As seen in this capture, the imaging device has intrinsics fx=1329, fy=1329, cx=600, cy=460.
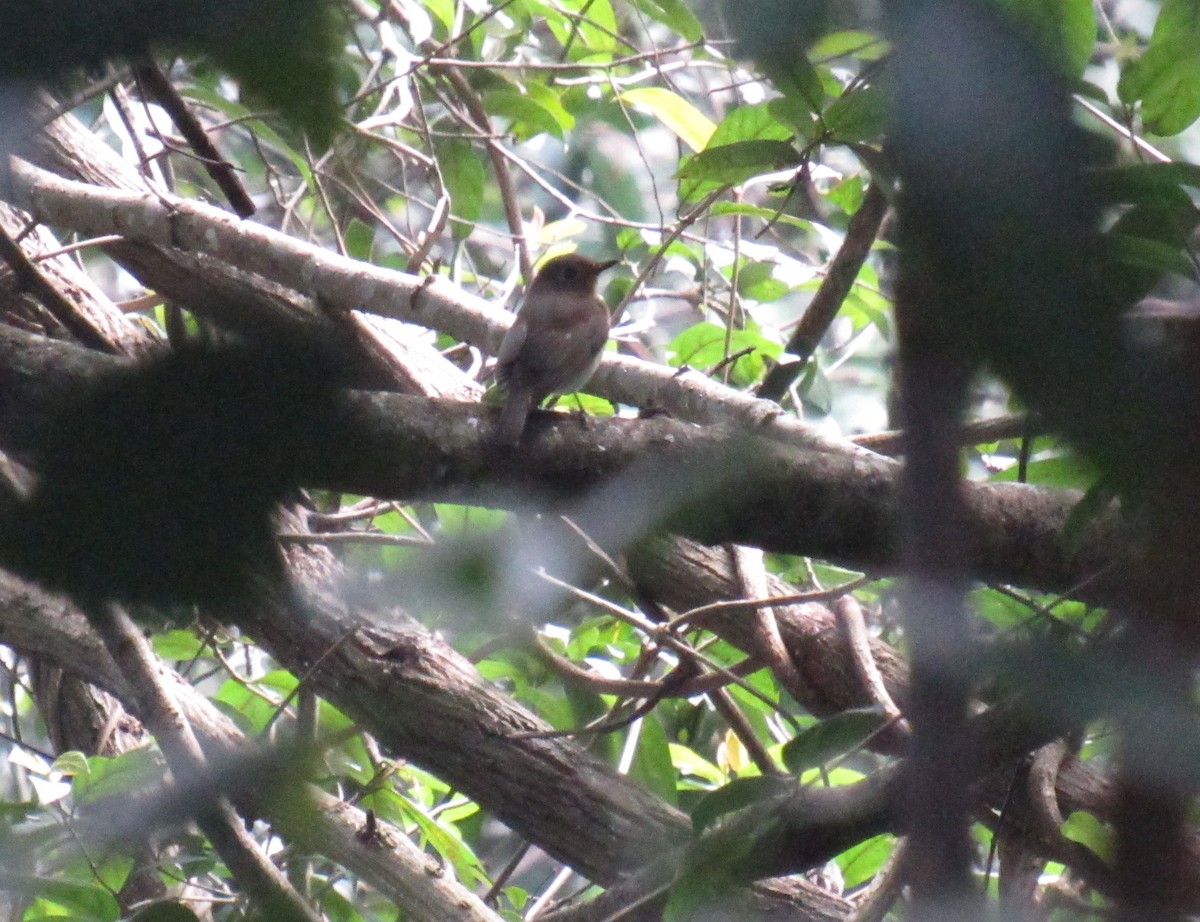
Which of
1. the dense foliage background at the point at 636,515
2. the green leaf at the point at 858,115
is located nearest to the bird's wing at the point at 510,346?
the dense foliage background at the point at 636,515

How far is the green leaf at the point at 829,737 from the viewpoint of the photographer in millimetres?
1415

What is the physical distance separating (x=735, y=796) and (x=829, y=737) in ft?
0.47

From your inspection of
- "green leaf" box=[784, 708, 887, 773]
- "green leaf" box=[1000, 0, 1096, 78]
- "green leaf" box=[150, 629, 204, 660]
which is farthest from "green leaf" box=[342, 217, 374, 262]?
"green leaf" box=[1000, 0, 1096, 78]

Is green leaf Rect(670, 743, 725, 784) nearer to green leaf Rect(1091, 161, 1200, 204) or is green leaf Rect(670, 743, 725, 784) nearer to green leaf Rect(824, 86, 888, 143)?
green leaf Rect(824, 86, 888, 143)

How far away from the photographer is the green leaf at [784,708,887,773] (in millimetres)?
1415

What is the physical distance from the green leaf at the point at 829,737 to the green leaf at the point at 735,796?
0.19 ft

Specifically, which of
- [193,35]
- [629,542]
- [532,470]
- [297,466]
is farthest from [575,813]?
[193,35]

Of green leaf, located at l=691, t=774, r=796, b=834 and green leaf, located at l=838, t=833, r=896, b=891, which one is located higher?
green leaf, located at l=691, t=774, r=796, b=834

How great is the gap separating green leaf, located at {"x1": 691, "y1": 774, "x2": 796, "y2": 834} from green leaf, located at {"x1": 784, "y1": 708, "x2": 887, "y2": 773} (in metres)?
0.06

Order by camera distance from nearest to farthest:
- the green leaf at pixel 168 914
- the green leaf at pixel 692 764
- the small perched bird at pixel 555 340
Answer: the green leaf at pixel 168 914
the small perched bird at pixel 555 340
the green leaf at pixel 692 764

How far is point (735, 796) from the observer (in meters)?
1.38

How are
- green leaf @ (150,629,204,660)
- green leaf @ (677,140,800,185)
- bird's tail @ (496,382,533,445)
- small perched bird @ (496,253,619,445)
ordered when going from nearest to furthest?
bird's tail @ (496,382,533,445), green leaf @ (677,140,800,185), small perched bird @ (496,253,619,445), green leaf @ (150,629,204,660)

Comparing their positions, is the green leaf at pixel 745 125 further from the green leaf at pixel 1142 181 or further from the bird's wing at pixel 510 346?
the green leaf at pixel 1142 181

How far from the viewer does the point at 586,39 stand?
3.74 m
